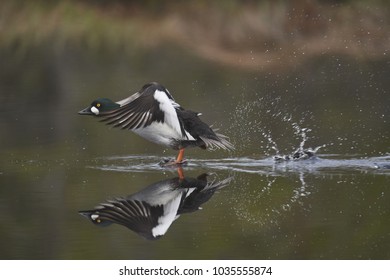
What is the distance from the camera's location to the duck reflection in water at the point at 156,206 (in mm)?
6793

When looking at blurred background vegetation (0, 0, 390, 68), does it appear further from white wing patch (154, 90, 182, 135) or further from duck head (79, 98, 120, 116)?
white wing patch (154, 90, 182, 135)

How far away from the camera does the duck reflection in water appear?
22.3 ft

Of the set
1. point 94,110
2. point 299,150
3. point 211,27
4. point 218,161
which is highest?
point 211,27

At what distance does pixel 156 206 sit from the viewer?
7.18 m

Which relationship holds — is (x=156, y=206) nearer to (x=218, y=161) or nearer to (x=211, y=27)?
(x=218, y=161)

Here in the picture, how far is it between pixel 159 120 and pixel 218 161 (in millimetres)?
628

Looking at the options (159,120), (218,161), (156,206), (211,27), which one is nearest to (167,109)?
(159,120)

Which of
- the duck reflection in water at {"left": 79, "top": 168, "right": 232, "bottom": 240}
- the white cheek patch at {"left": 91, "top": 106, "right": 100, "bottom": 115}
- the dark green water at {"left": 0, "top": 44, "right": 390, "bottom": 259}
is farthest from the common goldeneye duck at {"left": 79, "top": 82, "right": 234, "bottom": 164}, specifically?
the duck reflection in water at {"left": 79, "top": 168, "right": 232, "bottom": 240}

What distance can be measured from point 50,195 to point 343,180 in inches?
85.0

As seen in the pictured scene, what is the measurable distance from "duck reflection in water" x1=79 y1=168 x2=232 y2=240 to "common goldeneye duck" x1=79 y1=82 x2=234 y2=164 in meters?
0.63

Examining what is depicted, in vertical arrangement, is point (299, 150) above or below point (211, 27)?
below

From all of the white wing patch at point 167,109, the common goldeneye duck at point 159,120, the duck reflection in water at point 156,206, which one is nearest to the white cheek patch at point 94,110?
the common goldeneye duck at point 159,120

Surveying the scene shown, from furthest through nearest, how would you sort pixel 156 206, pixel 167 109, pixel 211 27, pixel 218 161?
pixel 211 27, pixel 218 161, pixel 167 109, pixel 156 206

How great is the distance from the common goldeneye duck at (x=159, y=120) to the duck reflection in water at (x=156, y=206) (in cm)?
63
